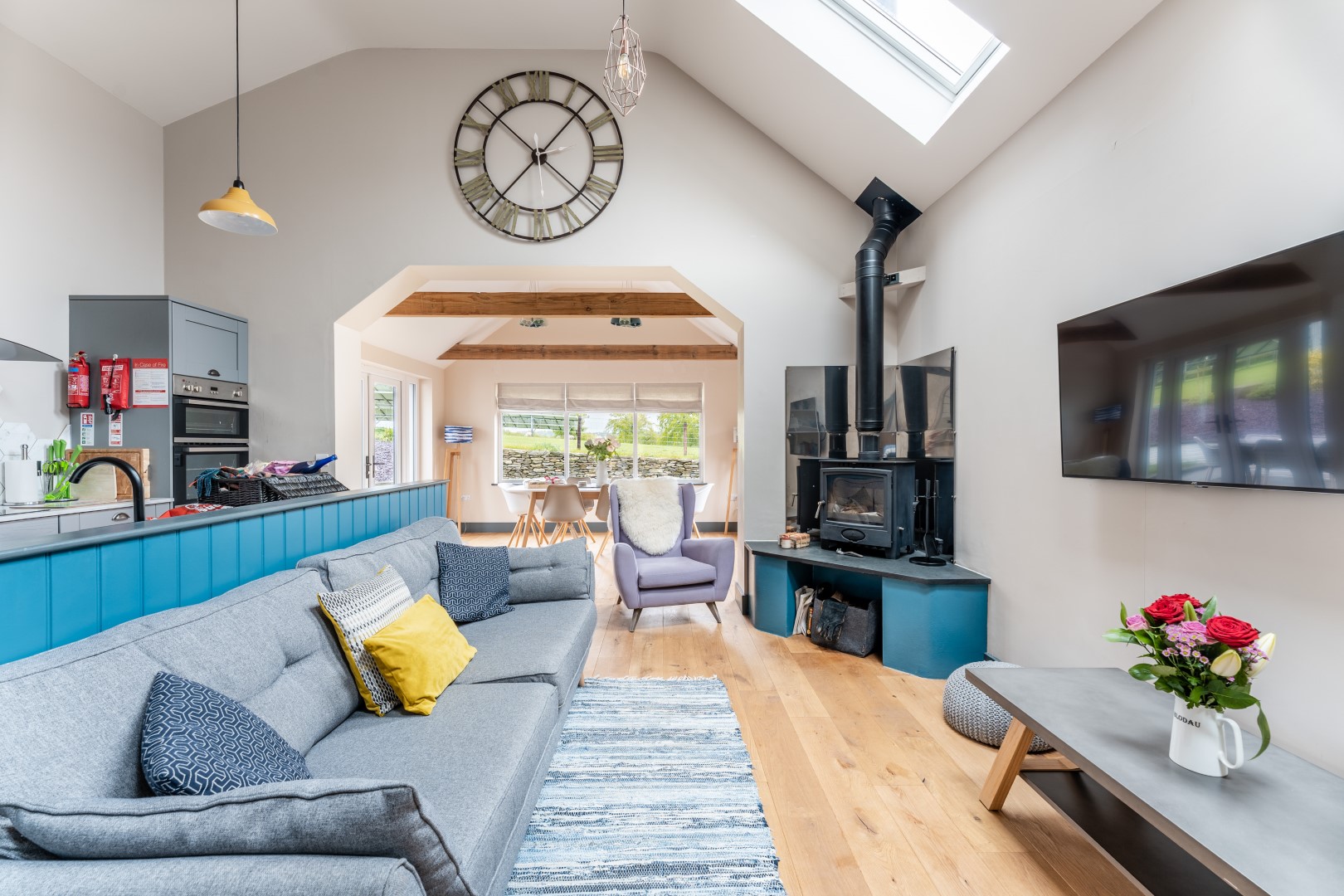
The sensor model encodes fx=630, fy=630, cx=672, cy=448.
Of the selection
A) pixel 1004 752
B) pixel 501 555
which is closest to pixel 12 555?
pixel 501 555

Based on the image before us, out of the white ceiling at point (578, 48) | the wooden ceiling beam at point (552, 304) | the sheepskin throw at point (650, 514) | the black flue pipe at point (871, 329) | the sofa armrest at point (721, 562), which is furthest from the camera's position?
the wooden ceiling beam at point (552, 304)

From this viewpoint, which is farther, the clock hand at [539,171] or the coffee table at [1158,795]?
the clock hand at [539,171]

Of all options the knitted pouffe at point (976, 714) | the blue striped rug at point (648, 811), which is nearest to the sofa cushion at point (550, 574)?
the blue striped rug at point (648, 811)

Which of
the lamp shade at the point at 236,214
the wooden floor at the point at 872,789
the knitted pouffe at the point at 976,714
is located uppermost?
the lamp shade at the point at 236,214

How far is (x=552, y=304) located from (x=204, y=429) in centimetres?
287

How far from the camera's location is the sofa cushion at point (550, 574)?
296 cm

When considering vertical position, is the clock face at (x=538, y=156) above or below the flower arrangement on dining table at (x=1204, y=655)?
above

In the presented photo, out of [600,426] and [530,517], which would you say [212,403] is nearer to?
[530,517]

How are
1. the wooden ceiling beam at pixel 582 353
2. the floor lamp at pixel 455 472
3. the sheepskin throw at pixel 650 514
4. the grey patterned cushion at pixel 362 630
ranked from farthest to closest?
the floor lamp at pixel 455 472, the wooden ceiling beam at pixel 582 353, the sheepskin throw at pixel 650 514, the grey patterned cushion at pixel 362 630

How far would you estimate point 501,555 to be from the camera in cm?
295

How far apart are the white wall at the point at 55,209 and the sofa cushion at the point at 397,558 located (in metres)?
2.12

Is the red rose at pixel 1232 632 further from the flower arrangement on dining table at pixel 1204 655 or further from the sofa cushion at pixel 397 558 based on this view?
the sofa cushion at pixel 397 558

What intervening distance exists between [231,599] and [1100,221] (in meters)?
3.07

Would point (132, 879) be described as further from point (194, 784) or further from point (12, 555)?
point (12, 555)
